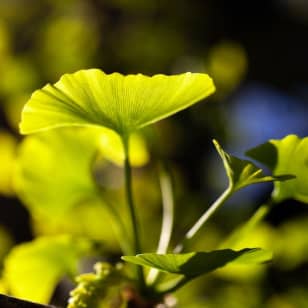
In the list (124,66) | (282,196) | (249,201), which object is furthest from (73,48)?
(282,196)

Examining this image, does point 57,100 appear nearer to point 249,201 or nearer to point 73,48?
point 249,201

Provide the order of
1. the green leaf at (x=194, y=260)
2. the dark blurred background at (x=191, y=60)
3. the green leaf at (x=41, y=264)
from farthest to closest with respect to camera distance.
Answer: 1. the dark blurred background at (x=191, y=60)
2. the green leaf at (x=41, y=264)
3. the green leaf at (x=194, y=260)

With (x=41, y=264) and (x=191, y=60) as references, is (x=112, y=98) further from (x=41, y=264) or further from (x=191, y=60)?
(x=191, y=60)

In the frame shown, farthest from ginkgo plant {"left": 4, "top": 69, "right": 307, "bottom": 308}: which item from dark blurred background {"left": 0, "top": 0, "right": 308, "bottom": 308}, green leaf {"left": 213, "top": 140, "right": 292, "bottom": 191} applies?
dark blurred background {"left": 0, "top": 0, "right": 308, "bottom": 308}

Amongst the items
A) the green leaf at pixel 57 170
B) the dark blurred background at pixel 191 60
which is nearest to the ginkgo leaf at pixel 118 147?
the green leaf at pixel 57 170

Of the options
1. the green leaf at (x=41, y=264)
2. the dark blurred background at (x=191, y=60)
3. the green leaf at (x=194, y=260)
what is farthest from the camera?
the dark blurred background at (x=191, y=60)

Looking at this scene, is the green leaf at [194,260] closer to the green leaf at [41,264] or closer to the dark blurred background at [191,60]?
the green leaf at [41,264]

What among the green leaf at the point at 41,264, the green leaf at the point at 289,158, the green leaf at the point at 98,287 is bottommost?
the green leaf at the point at 41,264
